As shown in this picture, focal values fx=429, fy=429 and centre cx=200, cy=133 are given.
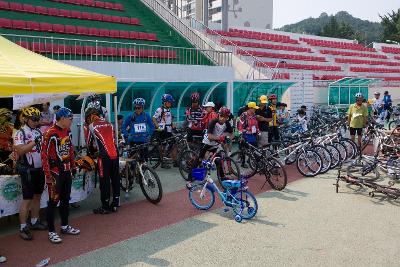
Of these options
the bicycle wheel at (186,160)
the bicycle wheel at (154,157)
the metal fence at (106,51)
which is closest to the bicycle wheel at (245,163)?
the bicycle wheel at (186,160)

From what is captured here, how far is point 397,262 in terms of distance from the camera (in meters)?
4.97

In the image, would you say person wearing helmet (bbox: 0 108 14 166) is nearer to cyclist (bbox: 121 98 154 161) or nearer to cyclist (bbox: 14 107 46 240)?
cyclist (bbox: 14 107 46 240)

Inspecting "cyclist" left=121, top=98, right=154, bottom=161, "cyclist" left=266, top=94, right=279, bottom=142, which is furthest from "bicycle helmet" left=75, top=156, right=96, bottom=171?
"cyclist" left=266, top=94, right=279, bottom=142

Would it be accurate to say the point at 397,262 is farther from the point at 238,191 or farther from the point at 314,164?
the point at 314,164

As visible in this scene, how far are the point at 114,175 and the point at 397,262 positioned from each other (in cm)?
427

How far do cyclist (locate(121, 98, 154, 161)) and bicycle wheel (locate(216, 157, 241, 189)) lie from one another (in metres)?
1.70

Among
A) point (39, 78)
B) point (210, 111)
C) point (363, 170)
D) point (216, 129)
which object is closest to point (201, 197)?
point (216, 129)

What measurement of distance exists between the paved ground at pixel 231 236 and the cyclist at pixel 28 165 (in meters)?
0.35

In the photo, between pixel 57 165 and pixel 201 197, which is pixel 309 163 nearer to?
pixel 201 197

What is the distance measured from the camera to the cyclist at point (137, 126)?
9031 millimetres

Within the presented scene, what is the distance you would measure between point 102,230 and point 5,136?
9.26 feet

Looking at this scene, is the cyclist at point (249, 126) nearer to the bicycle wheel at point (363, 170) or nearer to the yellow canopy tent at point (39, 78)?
the bicycle wheel at point (363, 170)

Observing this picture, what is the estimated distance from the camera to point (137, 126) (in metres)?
9.03

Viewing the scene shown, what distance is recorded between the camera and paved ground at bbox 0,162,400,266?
201 inches
